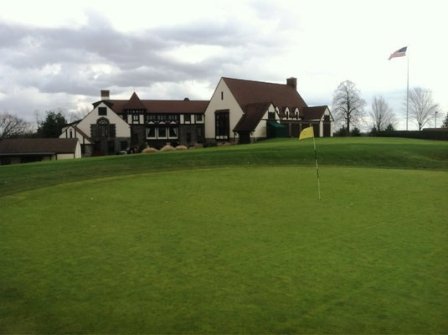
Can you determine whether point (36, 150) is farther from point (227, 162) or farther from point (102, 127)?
point (227, 162)

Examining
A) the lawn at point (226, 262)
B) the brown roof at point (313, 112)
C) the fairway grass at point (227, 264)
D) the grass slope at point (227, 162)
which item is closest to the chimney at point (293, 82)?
the brown roof at point (313, 112)

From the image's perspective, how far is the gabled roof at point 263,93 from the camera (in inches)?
2704

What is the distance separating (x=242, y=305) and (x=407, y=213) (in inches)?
260

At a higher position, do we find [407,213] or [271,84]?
[271,84]

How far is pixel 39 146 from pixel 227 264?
7050cm

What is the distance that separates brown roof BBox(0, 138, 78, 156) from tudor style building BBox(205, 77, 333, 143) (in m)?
22.6

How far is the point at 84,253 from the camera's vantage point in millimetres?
7410

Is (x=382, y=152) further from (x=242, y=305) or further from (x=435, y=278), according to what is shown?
(x=242, y=305)

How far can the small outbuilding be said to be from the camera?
6950cm

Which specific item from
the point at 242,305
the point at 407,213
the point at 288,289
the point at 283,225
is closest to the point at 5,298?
the point at 242,305

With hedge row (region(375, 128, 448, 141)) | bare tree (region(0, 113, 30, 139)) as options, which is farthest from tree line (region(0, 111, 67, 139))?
hedge row (region(375, 128, 448, 141))

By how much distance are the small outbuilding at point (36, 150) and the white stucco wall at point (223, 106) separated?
22.0m

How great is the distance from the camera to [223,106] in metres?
70.3

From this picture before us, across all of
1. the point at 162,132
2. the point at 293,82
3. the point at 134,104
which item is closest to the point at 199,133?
the point at 162,132
